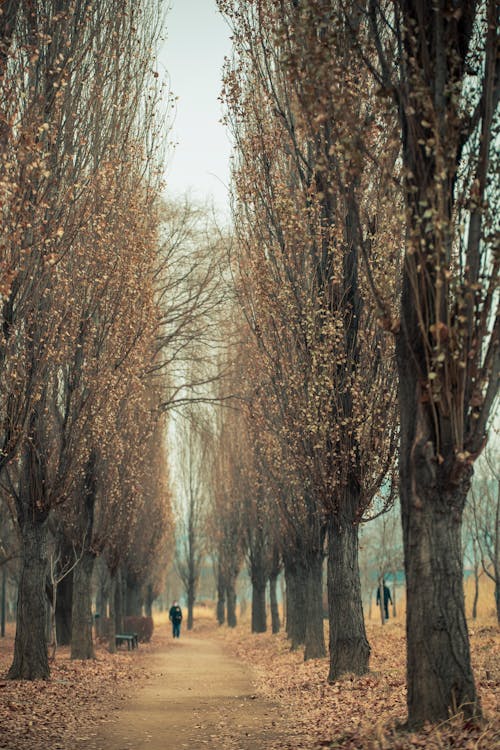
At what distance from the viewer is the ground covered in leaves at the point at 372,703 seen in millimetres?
6703

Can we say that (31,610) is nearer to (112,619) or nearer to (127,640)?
(112,619)

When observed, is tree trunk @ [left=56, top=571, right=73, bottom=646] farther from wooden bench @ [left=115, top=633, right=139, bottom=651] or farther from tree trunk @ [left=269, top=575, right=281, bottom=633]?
tree trunk @ [left=269, top=575, right=281, bottom=633]

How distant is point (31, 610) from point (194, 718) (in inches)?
193

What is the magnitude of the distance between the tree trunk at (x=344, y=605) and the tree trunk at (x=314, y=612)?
15.9 feet

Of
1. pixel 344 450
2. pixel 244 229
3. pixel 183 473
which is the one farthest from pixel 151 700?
pixel 183 473

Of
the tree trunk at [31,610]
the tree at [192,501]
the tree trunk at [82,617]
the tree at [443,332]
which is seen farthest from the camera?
the tree at [192,501]

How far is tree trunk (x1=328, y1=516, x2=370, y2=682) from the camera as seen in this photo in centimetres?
1349

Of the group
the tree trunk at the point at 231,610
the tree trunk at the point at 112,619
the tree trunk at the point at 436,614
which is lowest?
the tree trunk at the point at 231,610

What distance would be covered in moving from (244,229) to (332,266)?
6.92 ft

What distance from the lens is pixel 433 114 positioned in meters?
6.98

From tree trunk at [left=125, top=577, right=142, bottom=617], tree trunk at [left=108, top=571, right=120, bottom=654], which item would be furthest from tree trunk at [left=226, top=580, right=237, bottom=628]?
tree trunk at [left=108, top=571, right=120, bottom=654]

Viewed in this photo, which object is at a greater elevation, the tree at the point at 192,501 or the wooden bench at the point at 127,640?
the tree at the point at 192,501

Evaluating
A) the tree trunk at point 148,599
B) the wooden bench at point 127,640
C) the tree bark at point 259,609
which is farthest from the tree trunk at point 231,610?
the wooden bench at point 127,640

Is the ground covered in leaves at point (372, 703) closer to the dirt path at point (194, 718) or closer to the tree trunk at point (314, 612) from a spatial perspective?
the dirt path at point (194, 718)
